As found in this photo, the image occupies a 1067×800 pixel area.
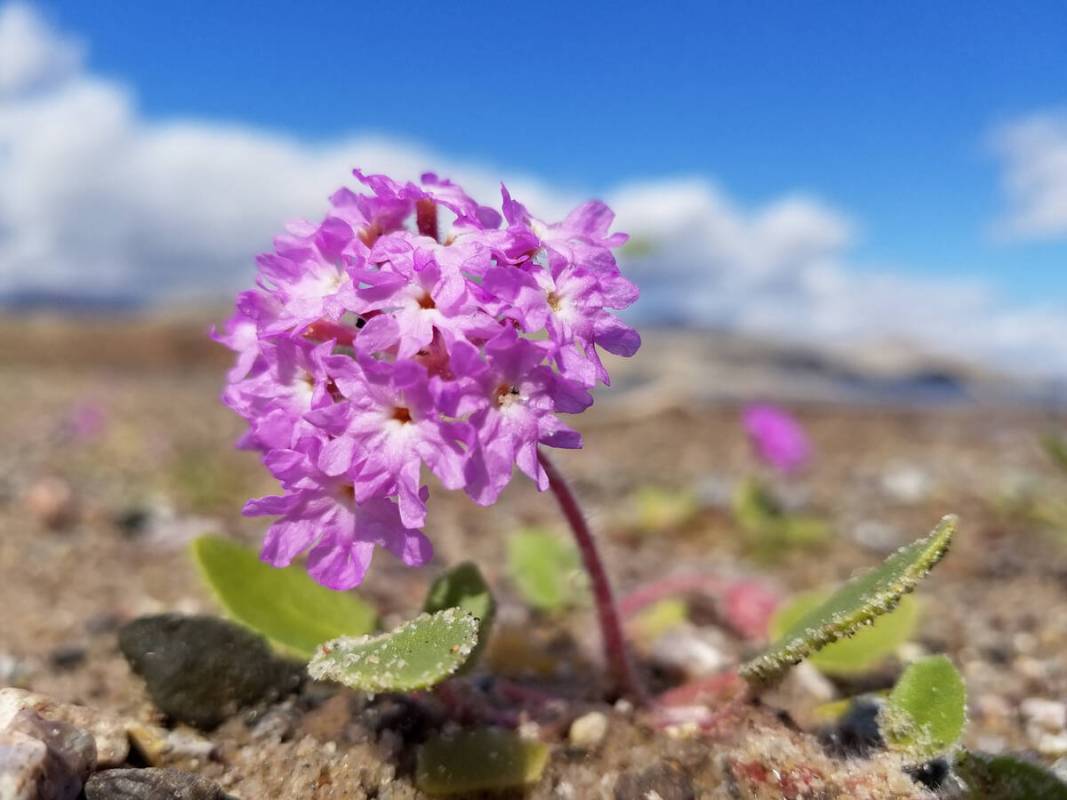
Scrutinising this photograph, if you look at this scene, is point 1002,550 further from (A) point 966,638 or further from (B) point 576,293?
(B) point 576,293

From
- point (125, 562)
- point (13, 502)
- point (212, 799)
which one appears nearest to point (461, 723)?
point (212, 799)

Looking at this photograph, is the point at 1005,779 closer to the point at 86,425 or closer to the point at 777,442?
the point at 777,442

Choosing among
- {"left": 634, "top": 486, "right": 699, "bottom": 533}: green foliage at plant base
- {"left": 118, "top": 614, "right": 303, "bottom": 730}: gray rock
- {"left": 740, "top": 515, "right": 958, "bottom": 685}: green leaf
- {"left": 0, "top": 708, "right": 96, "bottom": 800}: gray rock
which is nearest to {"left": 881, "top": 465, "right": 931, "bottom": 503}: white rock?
{"left": 634, "top": 486, "right": 699, "bottom": 533}: green foliage at plant base

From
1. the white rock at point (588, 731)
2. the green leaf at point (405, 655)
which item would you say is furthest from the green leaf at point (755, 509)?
the green leaf at point (405, 655)

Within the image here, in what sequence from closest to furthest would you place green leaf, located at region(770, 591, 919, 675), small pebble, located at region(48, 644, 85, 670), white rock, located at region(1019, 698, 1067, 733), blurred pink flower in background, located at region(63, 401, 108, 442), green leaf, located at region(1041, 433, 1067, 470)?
1. white rock, located at region(1019, 698, 1067, 733)
2. green leaf, located at region(770, 591, 919, 675)
3. small pebble, located at region(48, 644, 85, 670)
4. green leaf, located at region(1041, 433, 1067, 470)
5. blurred pink flower in background, located at region(63, 401, 108, 442)

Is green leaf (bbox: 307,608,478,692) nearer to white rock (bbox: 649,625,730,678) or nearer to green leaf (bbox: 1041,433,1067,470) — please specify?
white rock (bbox: 649,625,730,678)


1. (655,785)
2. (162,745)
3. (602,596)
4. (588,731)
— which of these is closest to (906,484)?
(602,596)
